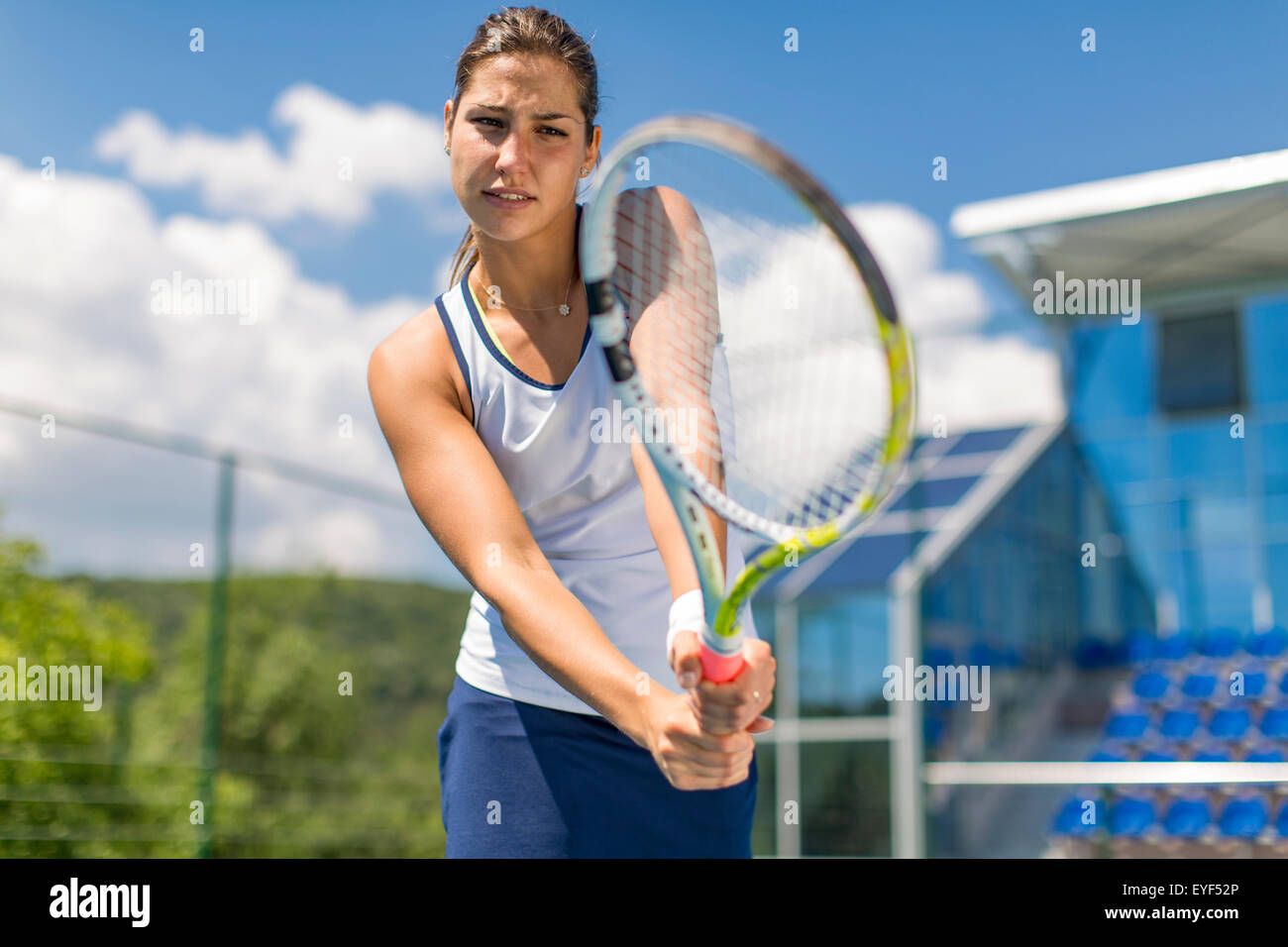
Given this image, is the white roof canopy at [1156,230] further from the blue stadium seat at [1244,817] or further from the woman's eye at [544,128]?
the woman's eye at [544,128]

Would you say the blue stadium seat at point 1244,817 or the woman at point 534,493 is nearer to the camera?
the woman at point 534,493

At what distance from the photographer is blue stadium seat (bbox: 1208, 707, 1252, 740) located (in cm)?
938

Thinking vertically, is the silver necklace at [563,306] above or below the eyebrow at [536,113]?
below

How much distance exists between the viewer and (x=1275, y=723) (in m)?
9.33

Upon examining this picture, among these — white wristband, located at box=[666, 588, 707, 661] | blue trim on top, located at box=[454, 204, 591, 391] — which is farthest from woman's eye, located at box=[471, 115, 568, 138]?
white wristband, located at box=[666, 588, 707, 661]

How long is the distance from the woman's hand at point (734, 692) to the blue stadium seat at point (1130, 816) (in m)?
7.93

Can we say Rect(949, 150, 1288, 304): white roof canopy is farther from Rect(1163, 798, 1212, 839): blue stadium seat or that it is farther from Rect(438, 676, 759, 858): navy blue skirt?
Rect(438, 676, 759, 858): navy blue skirt

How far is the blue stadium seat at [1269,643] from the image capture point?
1038 centimetres

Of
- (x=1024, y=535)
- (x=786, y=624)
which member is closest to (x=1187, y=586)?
(x=1024, y=535)

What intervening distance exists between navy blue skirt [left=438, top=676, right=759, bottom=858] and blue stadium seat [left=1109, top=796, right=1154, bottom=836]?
746 cm

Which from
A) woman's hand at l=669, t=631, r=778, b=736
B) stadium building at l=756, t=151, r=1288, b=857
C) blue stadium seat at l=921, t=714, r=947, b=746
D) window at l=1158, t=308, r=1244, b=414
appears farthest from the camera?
window at l=1158, t=308, r=1244, b=414

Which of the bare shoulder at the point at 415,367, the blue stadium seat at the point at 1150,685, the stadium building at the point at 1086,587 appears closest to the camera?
the bare shoulder at the point at 415,367

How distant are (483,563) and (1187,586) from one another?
→ 11.3m

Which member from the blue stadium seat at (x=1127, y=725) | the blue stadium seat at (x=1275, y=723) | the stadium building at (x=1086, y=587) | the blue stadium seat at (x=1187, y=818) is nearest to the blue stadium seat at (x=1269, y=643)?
the stadium building at (x=1086, y=587)
